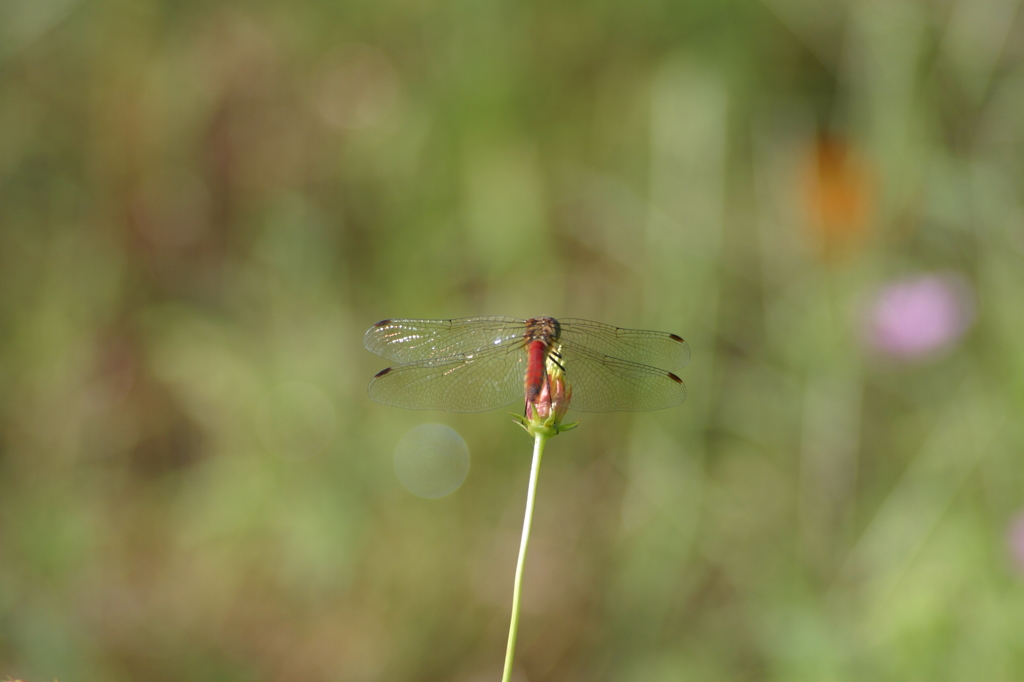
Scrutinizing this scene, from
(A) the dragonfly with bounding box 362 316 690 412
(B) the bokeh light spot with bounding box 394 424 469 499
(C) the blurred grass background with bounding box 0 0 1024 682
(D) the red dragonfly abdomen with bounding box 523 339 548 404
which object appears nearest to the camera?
(D) the red dragonfly abdomen with bounding box 523 339 548 404

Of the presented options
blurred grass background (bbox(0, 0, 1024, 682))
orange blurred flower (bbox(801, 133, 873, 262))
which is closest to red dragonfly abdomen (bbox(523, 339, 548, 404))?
blurred grass background (bbox(0, 0, 1024, 682))

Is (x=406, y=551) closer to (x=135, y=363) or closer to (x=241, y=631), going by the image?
(x=241, y=631)

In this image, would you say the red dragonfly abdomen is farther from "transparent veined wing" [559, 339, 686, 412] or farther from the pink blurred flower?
the pink blurred flower

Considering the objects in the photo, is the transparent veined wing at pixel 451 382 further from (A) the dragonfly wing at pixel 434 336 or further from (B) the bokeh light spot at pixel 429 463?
(B) the bokeh light spot at pixel 429 463

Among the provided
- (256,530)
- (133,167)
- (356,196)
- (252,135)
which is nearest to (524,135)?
(356,196)

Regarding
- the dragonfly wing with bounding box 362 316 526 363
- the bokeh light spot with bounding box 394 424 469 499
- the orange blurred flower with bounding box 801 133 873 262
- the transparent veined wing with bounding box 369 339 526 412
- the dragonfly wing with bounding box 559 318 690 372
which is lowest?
the transparent veined wing with bounding box 369 339 526 412

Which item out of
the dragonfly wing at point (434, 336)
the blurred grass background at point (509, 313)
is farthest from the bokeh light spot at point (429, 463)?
the dragonfly wing at point (434, 336)

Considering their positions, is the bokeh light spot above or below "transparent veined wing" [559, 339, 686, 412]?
above
